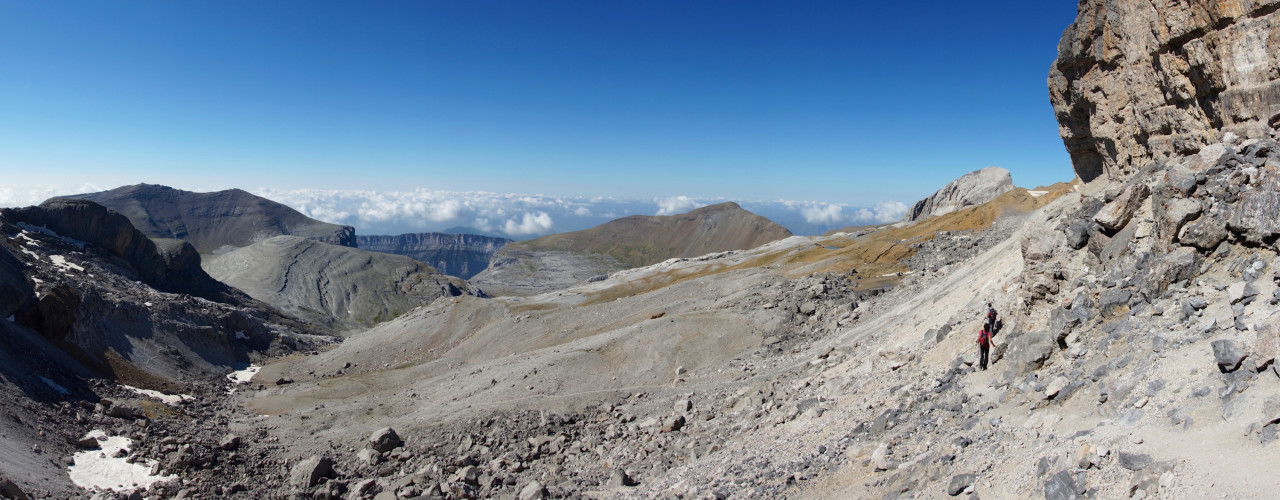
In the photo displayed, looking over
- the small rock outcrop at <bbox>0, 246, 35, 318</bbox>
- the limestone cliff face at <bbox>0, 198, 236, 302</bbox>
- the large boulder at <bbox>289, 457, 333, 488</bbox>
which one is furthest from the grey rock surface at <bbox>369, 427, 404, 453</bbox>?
the limestone cliff face at <bbox>0, 198, 236, 302</bbox>

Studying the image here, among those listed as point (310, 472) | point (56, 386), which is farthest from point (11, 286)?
point (310, 472)

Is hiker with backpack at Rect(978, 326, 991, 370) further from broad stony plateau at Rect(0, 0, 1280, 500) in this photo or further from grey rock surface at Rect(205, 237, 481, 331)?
grey rock surface at Rect(205, 237, 481, 331)

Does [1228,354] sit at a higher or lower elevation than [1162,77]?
lower

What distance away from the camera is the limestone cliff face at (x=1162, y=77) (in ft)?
52.3

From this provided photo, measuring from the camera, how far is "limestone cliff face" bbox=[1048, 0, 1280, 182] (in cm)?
1595

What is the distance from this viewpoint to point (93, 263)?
62438 mm

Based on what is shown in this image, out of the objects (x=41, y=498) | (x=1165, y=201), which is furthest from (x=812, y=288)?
(x=41, y=498)

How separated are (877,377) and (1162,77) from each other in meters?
13.7

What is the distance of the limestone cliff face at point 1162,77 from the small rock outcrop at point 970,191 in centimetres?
9229

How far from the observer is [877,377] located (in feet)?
65.3

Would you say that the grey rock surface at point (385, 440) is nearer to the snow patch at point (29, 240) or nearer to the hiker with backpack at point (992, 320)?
the hiker with backpack at point (992, 320)

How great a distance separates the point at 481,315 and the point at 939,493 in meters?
51.1

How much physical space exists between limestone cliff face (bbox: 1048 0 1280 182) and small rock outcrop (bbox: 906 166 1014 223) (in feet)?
303

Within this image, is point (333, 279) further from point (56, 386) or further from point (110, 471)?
point (110, 471)
